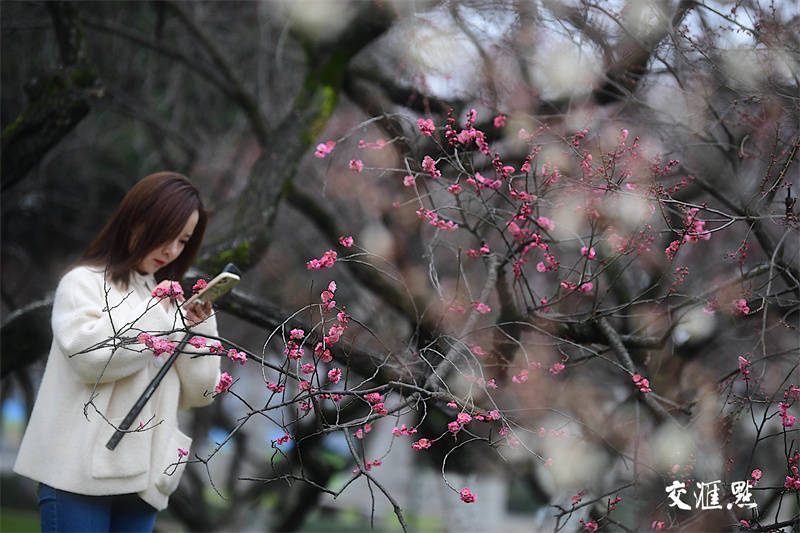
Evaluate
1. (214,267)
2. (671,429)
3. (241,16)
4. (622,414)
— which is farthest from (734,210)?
(241,16)

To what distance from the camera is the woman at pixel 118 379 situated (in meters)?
1.76

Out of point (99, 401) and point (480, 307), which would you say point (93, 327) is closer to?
point (99, 401)

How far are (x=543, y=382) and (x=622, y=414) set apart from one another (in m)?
0.37

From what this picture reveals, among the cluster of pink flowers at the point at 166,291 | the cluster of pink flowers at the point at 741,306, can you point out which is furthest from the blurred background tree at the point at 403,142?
the cluster of pink flowers at the point at 166,291

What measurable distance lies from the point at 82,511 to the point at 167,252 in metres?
0.66

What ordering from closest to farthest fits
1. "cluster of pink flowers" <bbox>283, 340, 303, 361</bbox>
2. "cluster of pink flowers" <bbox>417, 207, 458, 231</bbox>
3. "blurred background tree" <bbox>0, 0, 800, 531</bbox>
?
"cluster of pink flowers" <bbox>283, 340, 303, 361</bbox> → "cluster of pink flowers" <bbox>417, 207, 458, 231</bbox> → "blurred background tree" <bbox>0, 0, 800, 531</bbox>

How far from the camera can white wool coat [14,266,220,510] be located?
176 centimetres

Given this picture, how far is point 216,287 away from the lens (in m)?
1.68

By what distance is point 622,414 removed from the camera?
3320 millimetres

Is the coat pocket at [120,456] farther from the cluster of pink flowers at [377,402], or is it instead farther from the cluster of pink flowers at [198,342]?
the cluster of pink flowers at [377,402]

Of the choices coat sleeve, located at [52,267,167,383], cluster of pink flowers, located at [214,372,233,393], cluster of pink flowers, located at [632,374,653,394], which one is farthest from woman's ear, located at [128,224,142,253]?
cluster of pink flowers, located at [632,374,653,394]

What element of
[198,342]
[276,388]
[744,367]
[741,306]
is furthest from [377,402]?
[741,306]

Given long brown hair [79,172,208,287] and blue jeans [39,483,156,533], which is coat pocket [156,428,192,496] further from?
long brown hair [79,172,208,287]

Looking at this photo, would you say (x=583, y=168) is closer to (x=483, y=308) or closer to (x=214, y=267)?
(x=483, y=308)
